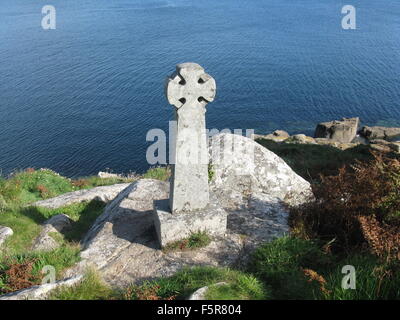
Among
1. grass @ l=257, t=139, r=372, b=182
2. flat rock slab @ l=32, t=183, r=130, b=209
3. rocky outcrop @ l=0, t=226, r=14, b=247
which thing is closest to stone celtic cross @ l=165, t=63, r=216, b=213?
rocky outcrop @ l=0, t=226, r=14, b=247

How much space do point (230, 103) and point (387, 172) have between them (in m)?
55.0

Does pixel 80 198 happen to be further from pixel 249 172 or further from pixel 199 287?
pixel 199 287

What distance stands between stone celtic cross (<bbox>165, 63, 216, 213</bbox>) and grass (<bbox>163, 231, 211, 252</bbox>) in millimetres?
738

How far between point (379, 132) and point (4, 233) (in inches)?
2239

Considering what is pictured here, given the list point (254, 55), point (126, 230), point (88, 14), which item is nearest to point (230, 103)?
point (254, 55)

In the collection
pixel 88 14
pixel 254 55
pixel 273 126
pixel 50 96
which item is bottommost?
pixel 273 126

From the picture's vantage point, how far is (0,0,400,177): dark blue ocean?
178 feet

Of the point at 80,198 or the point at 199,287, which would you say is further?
the point at 80,198

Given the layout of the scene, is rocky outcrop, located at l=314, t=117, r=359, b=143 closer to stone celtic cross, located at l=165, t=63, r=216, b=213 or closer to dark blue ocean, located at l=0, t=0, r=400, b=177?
dark blue ocean, located at l=0, t=0, r=400, b=177

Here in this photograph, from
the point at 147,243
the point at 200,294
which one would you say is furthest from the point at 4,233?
the point at 200,294

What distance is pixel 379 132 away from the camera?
5753cm

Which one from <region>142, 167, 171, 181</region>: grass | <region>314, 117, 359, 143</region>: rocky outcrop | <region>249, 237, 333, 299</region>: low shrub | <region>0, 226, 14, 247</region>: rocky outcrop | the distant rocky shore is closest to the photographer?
<region>249, 237, 333, 299</region>: low shrub
